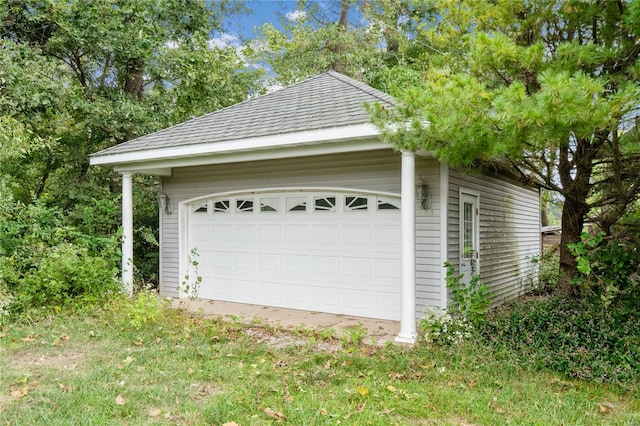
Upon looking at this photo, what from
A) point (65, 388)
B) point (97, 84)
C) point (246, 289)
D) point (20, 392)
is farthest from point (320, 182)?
point (97, 84)

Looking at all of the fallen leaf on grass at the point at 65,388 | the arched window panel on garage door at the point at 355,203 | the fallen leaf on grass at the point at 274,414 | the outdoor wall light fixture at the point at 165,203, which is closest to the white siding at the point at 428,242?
the arched window panel on garage door at the point at 355,203

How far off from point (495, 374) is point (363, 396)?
1.36 metres

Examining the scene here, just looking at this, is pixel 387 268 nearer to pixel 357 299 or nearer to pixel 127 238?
pixel 357 299

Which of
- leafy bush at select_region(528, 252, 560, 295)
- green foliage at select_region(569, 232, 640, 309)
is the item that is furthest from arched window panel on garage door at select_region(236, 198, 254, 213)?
leafy bush at select_region(528, 252, 560, 295)

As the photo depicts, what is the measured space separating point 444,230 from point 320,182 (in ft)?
6.59

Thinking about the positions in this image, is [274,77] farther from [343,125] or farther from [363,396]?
[363,396]

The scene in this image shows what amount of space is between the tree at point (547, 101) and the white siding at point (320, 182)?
1162 millimetres

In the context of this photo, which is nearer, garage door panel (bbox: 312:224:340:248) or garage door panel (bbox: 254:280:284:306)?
garage door panel (bbox: 312:224:340:248)

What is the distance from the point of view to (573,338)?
4.64 metres

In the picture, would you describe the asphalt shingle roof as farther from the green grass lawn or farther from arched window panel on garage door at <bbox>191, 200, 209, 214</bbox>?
the green grass lawn

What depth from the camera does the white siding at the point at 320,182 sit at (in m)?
6.23

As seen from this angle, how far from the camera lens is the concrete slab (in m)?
5.93

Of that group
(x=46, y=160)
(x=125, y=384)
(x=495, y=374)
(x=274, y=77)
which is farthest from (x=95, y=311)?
(x=274, y=77)

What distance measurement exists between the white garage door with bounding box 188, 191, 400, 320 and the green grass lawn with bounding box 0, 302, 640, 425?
5.47 ft
